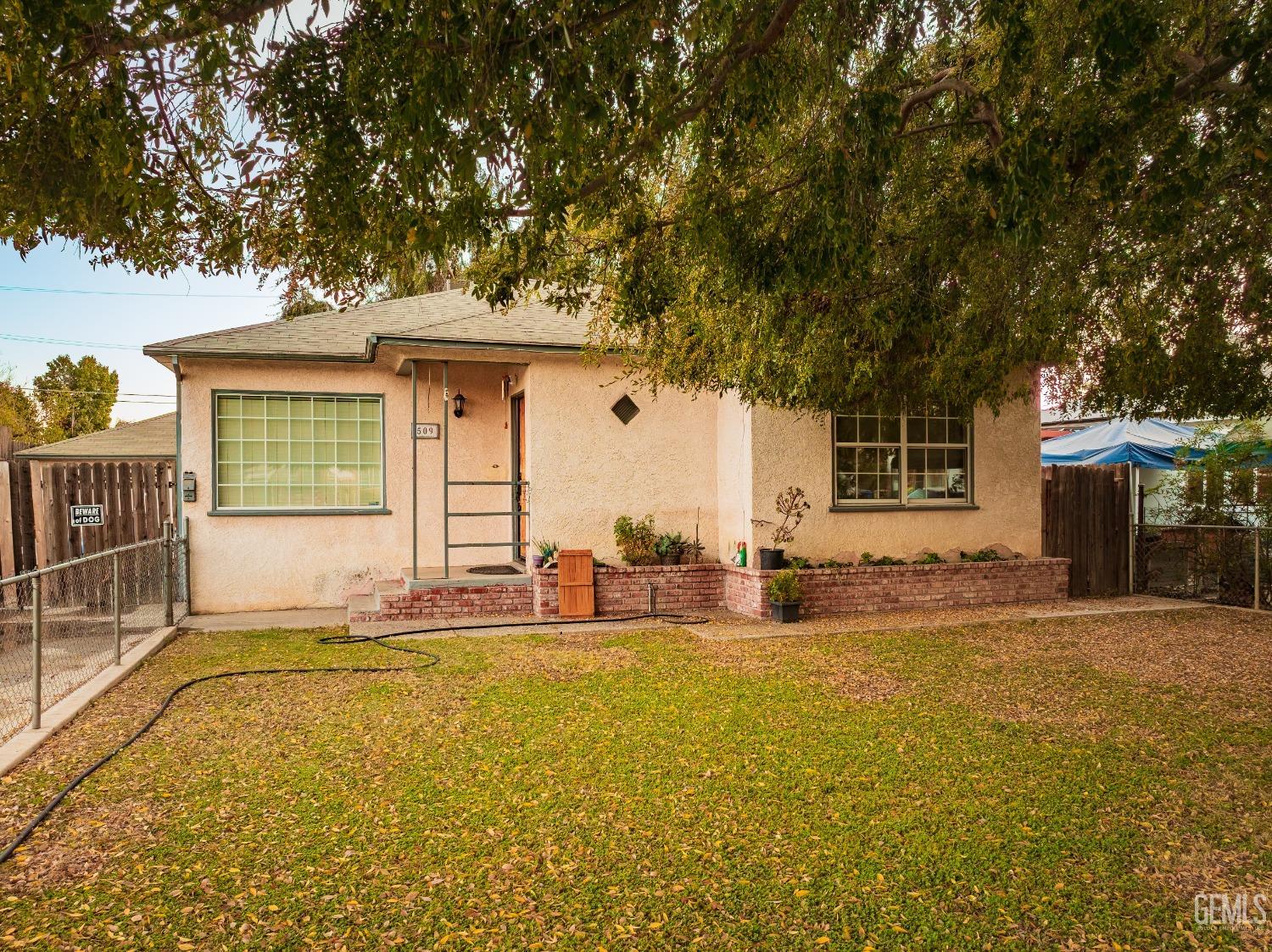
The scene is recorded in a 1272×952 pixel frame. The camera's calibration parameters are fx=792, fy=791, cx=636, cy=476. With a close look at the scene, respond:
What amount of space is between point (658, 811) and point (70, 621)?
493cm

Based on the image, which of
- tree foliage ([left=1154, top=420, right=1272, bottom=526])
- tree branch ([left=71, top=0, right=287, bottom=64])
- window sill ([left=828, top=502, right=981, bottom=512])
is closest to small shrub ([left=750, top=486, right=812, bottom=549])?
window sill ([left=828, top=502, right=981, bottom=512])

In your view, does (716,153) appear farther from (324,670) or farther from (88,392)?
(88,392)

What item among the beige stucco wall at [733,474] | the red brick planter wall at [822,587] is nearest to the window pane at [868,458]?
the red brick planter wall at [822,587]

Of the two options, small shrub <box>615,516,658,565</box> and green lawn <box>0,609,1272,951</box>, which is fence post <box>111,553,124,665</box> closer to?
green lawn <box>0,609,1272,951</box>

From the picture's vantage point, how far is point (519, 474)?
11305mm

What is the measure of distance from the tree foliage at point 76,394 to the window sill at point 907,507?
4187cm

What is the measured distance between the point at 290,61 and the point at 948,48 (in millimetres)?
4953

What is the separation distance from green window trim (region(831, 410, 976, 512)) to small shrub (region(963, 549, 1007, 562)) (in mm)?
662

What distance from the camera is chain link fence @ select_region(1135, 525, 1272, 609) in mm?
10328

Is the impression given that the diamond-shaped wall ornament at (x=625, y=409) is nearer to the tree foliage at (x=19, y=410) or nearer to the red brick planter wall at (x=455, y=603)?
the red brick planter wall at (x=455, y=603)

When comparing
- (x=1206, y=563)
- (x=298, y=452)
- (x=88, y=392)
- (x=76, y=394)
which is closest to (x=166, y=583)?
(x=298, y=452)

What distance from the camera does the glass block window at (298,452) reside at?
10.3 metres

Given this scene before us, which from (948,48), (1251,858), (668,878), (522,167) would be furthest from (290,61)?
(1251,858)
